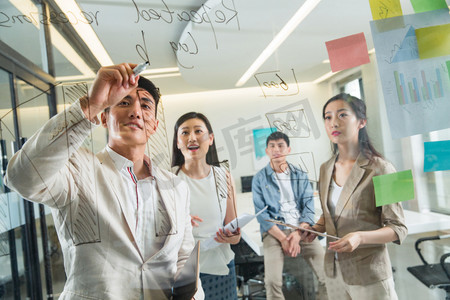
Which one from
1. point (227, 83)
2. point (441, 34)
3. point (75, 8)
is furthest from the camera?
point (441, 34)

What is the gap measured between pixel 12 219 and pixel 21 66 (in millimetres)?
343

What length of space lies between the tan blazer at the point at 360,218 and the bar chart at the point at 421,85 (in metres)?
0.21

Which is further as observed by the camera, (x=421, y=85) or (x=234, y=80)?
(x=421, y=85)

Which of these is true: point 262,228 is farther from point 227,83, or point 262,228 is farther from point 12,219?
point 12,219

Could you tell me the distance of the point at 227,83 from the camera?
0.77m

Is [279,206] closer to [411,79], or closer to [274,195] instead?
[274,195]

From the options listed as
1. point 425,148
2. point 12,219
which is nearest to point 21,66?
point 12,219

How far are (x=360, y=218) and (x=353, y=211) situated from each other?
1.1 inches

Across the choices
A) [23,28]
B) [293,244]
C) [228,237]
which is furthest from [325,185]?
[23,28]

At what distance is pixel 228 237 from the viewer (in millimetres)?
737

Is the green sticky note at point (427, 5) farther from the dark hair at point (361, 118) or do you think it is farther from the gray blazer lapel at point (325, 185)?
the gray blazer lapel at point (325, 185)

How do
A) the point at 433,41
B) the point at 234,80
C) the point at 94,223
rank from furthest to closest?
1. the point at 433,41
2. the point at 234,80
3. the point at 94,223

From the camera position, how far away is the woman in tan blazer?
0.79 metres

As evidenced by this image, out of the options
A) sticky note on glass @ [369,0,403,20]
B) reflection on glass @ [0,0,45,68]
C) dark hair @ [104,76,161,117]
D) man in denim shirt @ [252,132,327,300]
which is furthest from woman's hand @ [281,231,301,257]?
reflection on glass @ [0,0,45,68]
